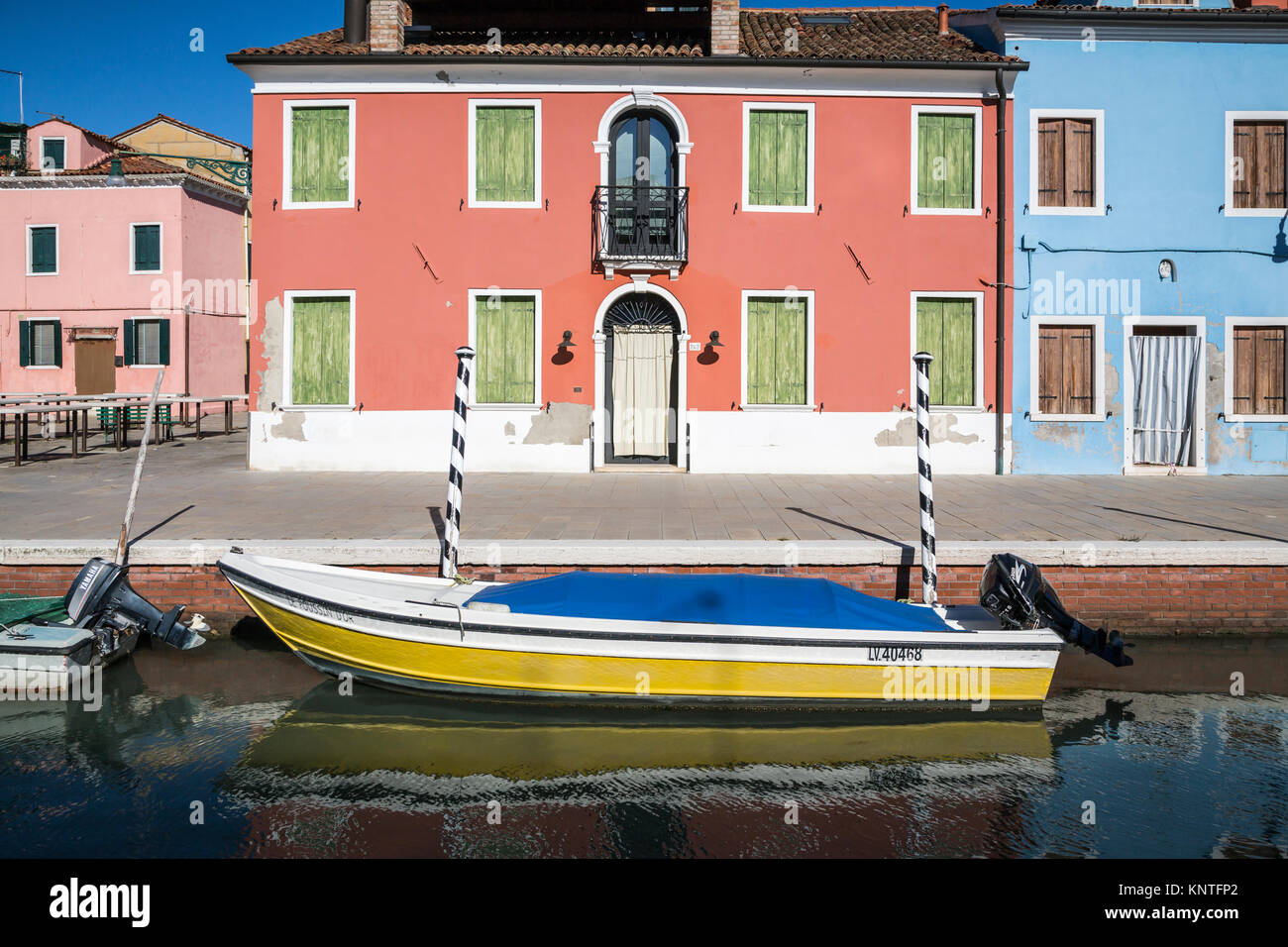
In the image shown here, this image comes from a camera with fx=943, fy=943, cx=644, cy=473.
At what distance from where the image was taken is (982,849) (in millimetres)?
5293

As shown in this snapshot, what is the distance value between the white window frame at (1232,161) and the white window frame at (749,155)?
22.3 feet

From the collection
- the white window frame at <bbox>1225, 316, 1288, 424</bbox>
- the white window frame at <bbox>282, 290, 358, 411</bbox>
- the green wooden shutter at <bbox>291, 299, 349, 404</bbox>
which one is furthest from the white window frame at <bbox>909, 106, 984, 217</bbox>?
the green wooden shutter at <bbox>291, 299, 349, 404</bbox>

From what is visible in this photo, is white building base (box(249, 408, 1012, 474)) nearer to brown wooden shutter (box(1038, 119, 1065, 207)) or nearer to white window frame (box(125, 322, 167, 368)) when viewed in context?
brown wooden shutter (box(1038, 119, 1065, 207))

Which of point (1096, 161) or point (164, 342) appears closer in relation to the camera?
point (1096, 161)

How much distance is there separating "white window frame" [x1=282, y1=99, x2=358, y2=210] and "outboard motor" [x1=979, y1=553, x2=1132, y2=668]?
482 inches

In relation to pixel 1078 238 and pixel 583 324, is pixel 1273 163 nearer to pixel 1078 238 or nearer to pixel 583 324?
pixel 1078 238

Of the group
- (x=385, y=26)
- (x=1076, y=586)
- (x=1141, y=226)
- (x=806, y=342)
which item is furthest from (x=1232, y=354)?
(x=385, y=26)

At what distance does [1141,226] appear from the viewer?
15.5 m

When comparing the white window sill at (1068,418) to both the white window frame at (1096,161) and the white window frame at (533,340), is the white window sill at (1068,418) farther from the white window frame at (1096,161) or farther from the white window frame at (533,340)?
the white window frame at (533,340)

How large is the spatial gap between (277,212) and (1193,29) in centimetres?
1529

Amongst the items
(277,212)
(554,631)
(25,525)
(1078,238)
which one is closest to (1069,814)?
(554,631)

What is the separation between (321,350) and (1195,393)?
14464 mm

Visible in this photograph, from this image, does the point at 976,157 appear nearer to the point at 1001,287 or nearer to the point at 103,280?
the point at 1001,287
